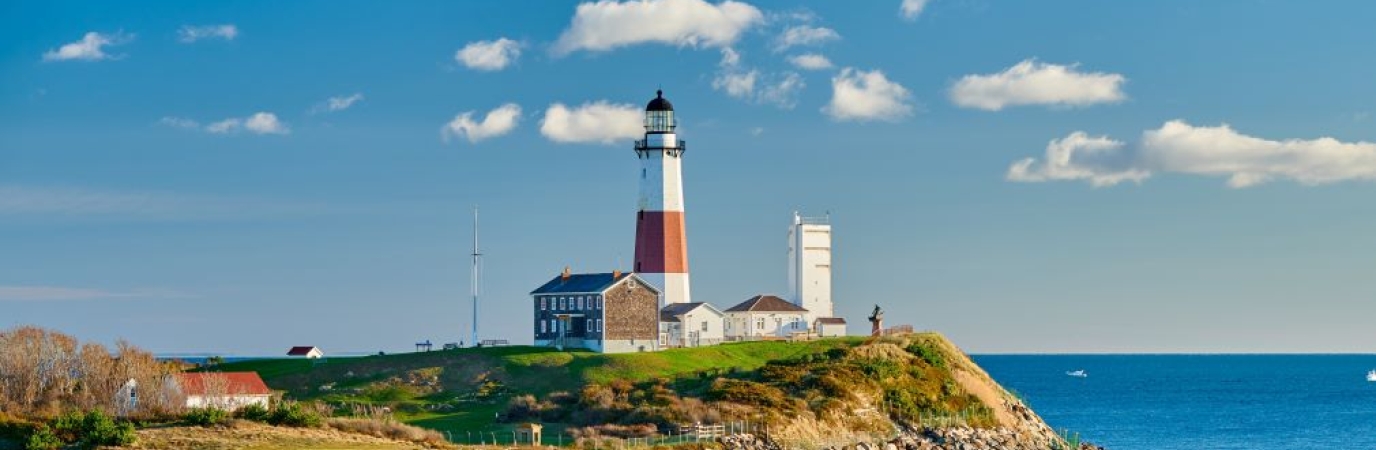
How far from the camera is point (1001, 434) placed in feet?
233

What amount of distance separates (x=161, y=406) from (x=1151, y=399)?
9541 centimetres

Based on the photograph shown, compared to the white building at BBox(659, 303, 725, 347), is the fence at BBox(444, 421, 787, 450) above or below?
below

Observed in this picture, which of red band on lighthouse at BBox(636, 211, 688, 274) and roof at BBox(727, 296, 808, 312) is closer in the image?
red band on lighthouse at BBox(636, 211, 688, 274)

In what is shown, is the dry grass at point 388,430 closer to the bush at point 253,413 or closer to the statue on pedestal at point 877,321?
the bush at point 253,413

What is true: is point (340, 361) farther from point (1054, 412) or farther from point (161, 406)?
point (1054, 412)

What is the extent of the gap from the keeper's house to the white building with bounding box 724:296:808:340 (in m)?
8.14

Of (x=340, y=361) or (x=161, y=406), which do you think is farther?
(x=340, y=361)

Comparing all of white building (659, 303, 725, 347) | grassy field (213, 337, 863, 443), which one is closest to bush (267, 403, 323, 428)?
grassy field (213, 337, 863, 443)

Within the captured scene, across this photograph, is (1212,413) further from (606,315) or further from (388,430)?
(388,430)

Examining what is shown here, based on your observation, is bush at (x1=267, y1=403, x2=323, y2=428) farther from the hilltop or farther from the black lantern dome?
the black lantern dome

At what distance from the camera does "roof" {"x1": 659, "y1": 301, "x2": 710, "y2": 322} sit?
9088 centimetres

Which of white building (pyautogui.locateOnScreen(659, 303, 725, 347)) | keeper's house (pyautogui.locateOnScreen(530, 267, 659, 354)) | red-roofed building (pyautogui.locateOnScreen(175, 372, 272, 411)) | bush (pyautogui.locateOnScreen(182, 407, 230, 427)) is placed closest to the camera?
bush (pyautogui.locateOnScreen(182, 407, 230, 427))

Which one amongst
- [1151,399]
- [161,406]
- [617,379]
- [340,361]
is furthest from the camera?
[1151,399]

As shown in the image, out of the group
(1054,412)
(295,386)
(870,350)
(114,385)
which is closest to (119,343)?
(114,385)
